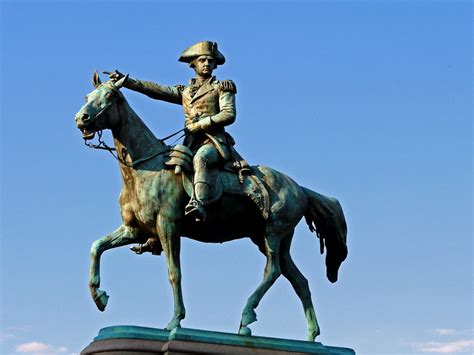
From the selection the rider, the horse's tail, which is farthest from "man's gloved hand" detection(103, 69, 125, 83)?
the horse's tail

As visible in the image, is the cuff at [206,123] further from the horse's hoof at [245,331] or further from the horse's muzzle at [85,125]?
the horse's hoof at [245,331]

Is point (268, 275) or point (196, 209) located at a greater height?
point (196, 209)

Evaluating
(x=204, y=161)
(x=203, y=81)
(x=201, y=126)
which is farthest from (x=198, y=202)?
(x=203, y=81)

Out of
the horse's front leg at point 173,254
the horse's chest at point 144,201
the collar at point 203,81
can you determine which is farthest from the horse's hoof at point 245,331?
the collar at point 203,81

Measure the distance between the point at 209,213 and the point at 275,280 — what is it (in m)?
1.42

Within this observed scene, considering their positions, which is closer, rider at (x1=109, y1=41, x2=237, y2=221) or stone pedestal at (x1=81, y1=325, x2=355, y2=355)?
stone pedestal at (x1=81, y1=325, x2=355, y2=355)

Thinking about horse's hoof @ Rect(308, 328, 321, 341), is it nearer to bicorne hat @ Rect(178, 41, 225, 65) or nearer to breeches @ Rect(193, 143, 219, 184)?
breeches @ Rect(193, 143, 219, 184)

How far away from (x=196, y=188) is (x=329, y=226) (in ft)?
8.68

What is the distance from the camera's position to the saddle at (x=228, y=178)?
61.0 feet

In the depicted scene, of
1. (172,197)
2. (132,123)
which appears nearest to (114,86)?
A: (132,123)

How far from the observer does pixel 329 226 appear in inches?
786

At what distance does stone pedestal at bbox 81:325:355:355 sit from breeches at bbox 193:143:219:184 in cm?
215

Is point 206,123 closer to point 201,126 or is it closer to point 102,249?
point 201,126

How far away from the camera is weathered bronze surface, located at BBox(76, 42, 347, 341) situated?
1844 cm
